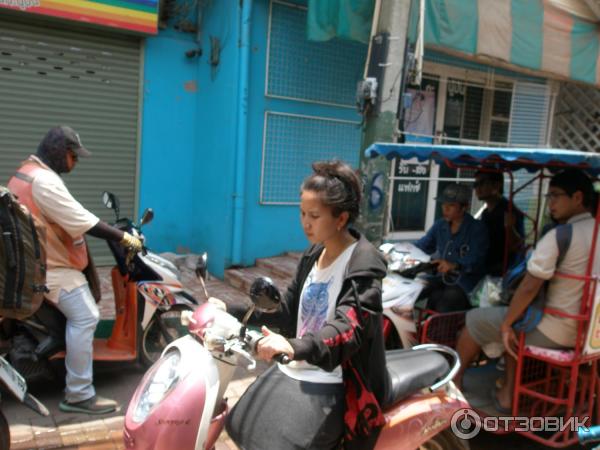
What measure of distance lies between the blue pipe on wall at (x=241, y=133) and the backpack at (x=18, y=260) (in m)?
3.72

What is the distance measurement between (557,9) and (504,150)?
5.57 meters

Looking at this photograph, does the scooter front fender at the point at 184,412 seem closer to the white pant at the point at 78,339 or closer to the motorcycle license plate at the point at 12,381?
the motorcycle license plate at the point at 12,381

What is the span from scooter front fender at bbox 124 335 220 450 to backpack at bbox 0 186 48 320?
1256 millimetres

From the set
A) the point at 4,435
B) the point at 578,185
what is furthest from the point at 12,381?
the point at 578,185

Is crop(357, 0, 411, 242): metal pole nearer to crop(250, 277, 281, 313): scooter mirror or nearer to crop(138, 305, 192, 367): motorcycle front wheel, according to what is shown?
crop(138, 305, 192, 367): motorcycle front wheel

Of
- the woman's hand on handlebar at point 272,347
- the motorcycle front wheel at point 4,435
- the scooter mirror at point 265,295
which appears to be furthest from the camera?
the motorcycle front wheel at point 4,435

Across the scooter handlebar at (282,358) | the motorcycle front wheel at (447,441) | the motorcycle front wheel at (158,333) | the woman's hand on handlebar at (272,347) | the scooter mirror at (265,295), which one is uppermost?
the scooter mirror at (265,295)

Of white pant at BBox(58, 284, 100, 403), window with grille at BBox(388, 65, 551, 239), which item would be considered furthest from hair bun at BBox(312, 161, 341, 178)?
window with grille at BBox(388, 65, 551, 239)

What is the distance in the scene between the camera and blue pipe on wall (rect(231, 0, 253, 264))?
6.22m

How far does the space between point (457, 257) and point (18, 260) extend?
113 inches

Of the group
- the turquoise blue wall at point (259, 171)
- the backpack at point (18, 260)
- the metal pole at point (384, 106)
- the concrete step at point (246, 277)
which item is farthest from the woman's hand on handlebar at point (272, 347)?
the turquoise blue wall at point (259, 171)

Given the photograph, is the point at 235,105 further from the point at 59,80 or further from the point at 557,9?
the point at 557,9

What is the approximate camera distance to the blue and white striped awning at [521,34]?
6.18m

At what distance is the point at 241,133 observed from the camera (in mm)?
6383
